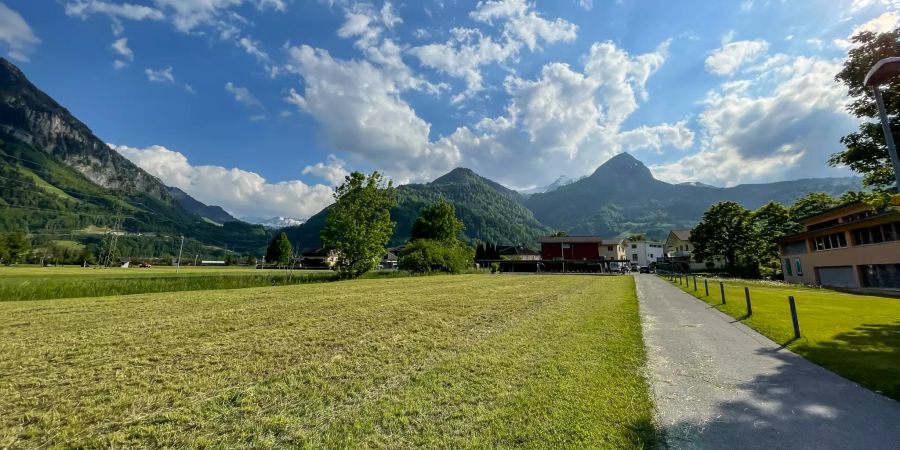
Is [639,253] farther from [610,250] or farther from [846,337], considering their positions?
[846,337]

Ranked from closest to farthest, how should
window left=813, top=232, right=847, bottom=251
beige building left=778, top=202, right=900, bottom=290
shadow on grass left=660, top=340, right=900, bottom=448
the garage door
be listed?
shadow on grass left=660, top=340, right=900, bottom=448
beige building left=778, top=202, right=900, bottom=290
the garage door
window left=813, top=232, right=847, bottom=251

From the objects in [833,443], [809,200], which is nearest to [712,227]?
[809,200]

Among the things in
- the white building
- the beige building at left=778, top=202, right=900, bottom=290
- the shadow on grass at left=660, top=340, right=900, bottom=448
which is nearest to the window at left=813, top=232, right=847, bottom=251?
the beige building at left=778, top=202, right=900, bottom=290

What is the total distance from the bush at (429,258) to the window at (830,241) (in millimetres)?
45772

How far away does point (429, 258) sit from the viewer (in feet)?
181

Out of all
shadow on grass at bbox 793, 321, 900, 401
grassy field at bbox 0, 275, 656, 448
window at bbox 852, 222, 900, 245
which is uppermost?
window at bbox 852, 222, 900, 245

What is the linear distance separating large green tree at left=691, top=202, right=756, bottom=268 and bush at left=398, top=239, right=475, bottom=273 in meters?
44.7

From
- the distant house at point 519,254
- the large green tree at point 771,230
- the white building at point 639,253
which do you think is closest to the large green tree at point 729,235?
the large green tree at point 771,230

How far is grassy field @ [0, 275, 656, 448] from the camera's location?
4.12 meters

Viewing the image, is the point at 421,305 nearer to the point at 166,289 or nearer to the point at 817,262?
the point at 166,289

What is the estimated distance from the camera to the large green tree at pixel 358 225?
43156 millimetres

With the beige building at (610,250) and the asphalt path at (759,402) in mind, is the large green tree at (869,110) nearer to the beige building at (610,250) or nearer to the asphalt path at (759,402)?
the asphalt path at (759,402)

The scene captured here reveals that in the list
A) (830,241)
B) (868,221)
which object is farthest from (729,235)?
(868,221)

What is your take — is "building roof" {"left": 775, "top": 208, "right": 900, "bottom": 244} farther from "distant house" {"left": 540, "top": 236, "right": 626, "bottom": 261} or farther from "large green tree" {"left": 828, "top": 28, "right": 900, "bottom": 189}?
"distant house" {"left": 540, "top": 236, "right": 626, "bottom": 261}
